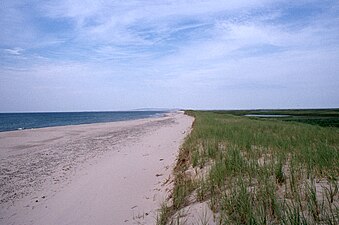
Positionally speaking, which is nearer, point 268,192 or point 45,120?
point 268,192

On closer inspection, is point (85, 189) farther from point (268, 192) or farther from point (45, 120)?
point (45, 120)

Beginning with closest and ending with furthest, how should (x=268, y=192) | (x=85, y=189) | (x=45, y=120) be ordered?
(x=268, y=192) → (x=85, y=189) → (x=45, y=120)

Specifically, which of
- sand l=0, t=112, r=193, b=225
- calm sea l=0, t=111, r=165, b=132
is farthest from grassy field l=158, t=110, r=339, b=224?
calm sea l=0, t=111, r=165, b=132

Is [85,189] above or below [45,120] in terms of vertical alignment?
above

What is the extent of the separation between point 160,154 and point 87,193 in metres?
5.23

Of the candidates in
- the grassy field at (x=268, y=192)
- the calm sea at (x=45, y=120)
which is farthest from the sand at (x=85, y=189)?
the calm sea at (x=45, y=120)

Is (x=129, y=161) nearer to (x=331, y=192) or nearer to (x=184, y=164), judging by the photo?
(x=184, y=164)

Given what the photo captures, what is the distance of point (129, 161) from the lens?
421 inches

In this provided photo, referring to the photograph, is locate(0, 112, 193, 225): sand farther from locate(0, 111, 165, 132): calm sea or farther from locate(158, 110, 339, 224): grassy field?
locate(0, 111, 165, 132): calm sea

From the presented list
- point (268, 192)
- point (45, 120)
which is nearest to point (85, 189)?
point (268, 192)

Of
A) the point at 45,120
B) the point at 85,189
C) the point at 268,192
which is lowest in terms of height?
the point at 45,120

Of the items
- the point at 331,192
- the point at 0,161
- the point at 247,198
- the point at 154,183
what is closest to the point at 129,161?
the point at 154,183

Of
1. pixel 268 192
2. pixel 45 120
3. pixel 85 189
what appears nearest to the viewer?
pixel 268 192

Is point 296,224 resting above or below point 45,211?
above
